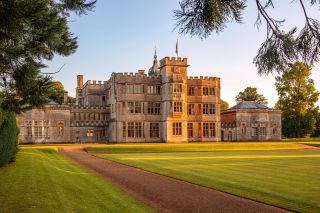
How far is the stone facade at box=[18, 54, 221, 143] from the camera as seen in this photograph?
54031mm

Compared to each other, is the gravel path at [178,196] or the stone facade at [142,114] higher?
the stone facade at [142,114]

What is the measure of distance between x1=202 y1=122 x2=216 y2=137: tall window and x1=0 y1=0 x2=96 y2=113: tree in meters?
47.3

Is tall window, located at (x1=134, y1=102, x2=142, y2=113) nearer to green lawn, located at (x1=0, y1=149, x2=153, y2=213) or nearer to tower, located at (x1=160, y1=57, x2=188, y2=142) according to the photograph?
tower, located at (x1=160, y1=57, x2=188, y2=142)

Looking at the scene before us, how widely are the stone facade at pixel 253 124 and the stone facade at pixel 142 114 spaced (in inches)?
209

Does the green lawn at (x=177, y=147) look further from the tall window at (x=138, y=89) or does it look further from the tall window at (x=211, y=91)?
the tall window at (x=211, y=91)

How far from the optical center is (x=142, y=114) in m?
55.4

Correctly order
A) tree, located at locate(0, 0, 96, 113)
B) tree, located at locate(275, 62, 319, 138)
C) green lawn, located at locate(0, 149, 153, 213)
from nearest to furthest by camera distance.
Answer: tree, located at locate(0, 0, 96, 113) < green lawn, located at locate(0, 149, 153, 213) < tree, located at locate(275, 62, 319, 138)

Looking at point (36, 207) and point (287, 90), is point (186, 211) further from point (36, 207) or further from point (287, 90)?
point (287, 90)

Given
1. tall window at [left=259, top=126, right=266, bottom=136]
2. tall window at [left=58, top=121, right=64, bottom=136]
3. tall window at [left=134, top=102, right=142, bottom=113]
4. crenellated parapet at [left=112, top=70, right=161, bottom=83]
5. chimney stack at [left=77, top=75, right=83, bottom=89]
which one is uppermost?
chimney stack at [left=77, top=75, right=83, bottom=89]

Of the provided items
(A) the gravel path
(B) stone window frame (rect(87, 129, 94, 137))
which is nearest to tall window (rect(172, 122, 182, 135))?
(B) stone window frame (rect(87, 129, 94, 137))

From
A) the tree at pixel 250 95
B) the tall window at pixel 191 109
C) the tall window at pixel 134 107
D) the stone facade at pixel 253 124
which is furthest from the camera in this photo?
the tree at pixel 250 95

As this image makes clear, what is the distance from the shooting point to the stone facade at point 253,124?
6172 cm

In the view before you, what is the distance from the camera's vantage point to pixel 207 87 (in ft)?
191

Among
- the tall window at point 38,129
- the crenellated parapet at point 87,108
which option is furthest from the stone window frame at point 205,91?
the tall window at point 38,129
